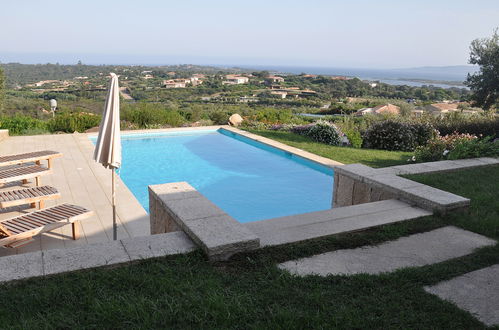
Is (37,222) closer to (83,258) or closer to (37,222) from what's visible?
(37,222)

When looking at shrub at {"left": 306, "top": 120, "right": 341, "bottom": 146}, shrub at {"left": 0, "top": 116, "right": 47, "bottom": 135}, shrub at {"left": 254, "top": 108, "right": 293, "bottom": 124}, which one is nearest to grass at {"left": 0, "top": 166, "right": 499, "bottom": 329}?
shrub at {"left": 306, "top": 120, "right": 341, "bottom": 146}

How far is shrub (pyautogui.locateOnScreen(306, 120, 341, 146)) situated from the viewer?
10953 mm

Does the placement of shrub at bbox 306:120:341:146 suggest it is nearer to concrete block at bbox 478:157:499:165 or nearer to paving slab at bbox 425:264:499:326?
concrete block at bbox 478:157:499:165

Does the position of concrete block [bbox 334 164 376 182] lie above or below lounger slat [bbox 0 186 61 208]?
above

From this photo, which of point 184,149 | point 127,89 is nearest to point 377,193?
point 184,149

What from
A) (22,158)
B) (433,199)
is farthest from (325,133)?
(22,158)

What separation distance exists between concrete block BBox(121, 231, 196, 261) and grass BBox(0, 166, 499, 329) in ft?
0.24

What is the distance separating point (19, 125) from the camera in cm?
1180

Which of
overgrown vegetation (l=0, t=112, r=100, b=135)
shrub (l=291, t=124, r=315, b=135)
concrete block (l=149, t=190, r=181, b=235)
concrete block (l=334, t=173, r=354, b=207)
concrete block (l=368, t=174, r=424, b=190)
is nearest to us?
concrete block (l=149, t=190, r=181, b=235)

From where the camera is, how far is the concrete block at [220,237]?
107 inches

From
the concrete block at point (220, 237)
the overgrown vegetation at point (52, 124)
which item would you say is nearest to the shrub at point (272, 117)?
the overgrown vegetation at point (52, 124)

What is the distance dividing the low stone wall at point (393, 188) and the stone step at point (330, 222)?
129mm

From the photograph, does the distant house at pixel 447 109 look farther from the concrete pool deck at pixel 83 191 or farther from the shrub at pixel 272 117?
the concrete pool deck at pixel 83 191

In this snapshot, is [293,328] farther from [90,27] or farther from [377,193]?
[90,27]
